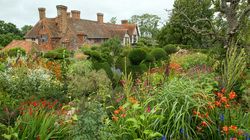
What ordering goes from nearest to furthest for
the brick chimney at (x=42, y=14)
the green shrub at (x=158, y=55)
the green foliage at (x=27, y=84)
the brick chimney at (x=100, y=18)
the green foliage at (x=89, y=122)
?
1. the green foliage at (x=89, y=122)
2. the green foliage at (x=27, y=84)
3. the green shrub at (x=158, y=55)
4. the brick chimney at (x=42, y=14)
5. the brick chimney at (x=100, y=18)

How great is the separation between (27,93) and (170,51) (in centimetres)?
1566

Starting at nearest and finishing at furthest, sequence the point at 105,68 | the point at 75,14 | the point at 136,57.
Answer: the point at 105,68 → the point at 136,57 → the point at 75,14

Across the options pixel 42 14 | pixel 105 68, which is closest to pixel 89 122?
pixel 105 68

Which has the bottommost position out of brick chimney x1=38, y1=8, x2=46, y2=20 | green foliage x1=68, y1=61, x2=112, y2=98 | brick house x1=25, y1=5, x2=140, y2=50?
green foliage x1=68, y1=61, x2=112, y2=98

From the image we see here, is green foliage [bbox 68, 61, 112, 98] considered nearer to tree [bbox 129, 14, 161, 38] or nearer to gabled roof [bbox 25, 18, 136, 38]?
gabled roof [bbox 25, 18, 136, 38]

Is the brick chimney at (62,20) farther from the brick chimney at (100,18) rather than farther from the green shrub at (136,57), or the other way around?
the green shrub at (136,57)

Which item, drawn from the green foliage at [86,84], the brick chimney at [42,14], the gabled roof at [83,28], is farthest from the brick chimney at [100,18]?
the green foliage at [86,84]

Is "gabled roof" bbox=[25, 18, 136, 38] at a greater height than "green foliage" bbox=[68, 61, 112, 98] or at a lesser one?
greater

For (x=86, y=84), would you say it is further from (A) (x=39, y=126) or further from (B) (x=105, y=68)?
(A) (x=39, y=126)

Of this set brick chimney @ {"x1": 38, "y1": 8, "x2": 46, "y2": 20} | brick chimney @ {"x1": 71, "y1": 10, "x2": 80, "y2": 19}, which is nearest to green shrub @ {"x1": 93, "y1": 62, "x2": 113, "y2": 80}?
brick chimney @ {"x1": 38, "y1": 8, "x2": 46, "y2": 20}

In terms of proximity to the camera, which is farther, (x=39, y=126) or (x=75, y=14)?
(x=75, y=14)

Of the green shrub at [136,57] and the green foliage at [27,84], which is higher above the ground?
the green shrub at [136,57]

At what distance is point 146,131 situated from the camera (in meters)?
3.76

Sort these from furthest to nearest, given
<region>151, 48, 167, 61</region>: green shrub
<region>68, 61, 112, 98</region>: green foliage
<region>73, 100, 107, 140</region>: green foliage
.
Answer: <region>151, 48, 167, 61</region>: green shrub < <region>68, 61, 112, 98</region>: green foliage < <region>73, 100, 107, 140</region>: green foliage
